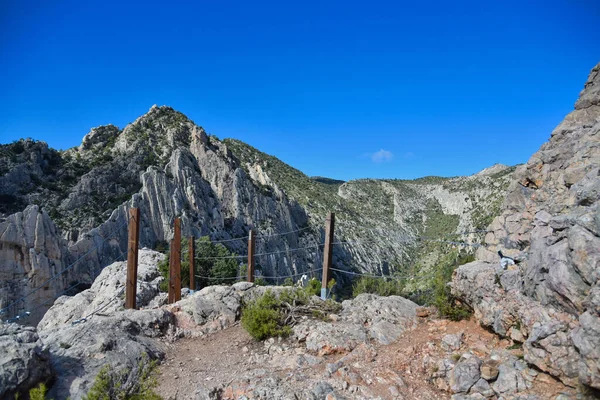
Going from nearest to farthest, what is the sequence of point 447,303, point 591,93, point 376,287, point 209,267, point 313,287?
point 447,303 < point 591,93 < point 313,287 < point 376,287 < point 209,267

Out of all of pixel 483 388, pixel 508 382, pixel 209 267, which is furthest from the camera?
pixel 209 267

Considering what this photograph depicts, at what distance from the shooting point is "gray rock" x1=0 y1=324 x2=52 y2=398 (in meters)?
4.93

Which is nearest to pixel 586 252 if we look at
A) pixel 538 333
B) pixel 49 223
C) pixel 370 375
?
pixel 538 333

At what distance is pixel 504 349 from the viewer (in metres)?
5.36

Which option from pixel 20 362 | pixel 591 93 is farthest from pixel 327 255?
pixel 591 93

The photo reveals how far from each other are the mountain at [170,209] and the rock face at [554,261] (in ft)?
29.6

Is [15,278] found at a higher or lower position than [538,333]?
lower

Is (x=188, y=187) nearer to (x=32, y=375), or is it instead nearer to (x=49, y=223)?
(x=49, y=223)

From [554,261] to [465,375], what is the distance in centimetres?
202

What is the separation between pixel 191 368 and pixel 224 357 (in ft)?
2.43

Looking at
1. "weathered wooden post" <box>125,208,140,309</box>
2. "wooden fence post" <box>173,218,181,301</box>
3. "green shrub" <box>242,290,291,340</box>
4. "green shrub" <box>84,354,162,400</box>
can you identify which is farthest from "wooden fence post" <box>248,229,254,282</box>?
"green shrub" <box>84,354,162,400</box>

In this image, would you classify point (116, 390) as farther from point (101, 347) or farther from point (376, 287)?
point (376, 287)

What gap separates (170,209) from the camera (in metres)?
42.2

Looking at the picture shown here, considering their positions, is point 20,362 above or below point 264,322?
above
